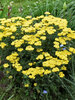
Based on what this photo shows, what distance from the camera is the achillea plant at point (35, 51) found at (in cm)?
189

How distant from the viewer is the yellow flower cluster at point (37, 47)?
1.88 m

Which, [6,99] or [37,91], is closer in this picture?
[37,91]

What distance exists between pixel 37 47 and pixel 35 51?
0.09 meters

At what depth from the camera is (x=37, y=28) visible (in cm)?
209

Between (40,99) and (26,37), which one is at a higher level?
(26,37)

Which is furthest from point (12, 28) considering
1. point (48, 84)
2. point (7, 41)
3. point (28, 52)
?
point (48, 84)

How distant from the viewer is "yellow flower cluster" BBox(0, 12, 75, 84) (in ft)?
6.15

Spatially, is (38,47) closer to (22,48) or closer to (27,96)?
(22,48)

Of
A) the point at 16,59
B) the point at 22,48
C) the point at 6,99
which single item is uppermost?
the point at 22,48

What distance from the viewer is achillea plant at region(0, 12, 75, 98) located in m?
1.89

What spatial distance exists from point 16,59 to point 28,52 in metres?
0.17

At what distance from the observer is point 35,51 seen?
2.04 m

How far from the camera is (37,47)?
1.96 m

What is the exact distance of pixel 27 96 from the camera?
2082 millimetres
